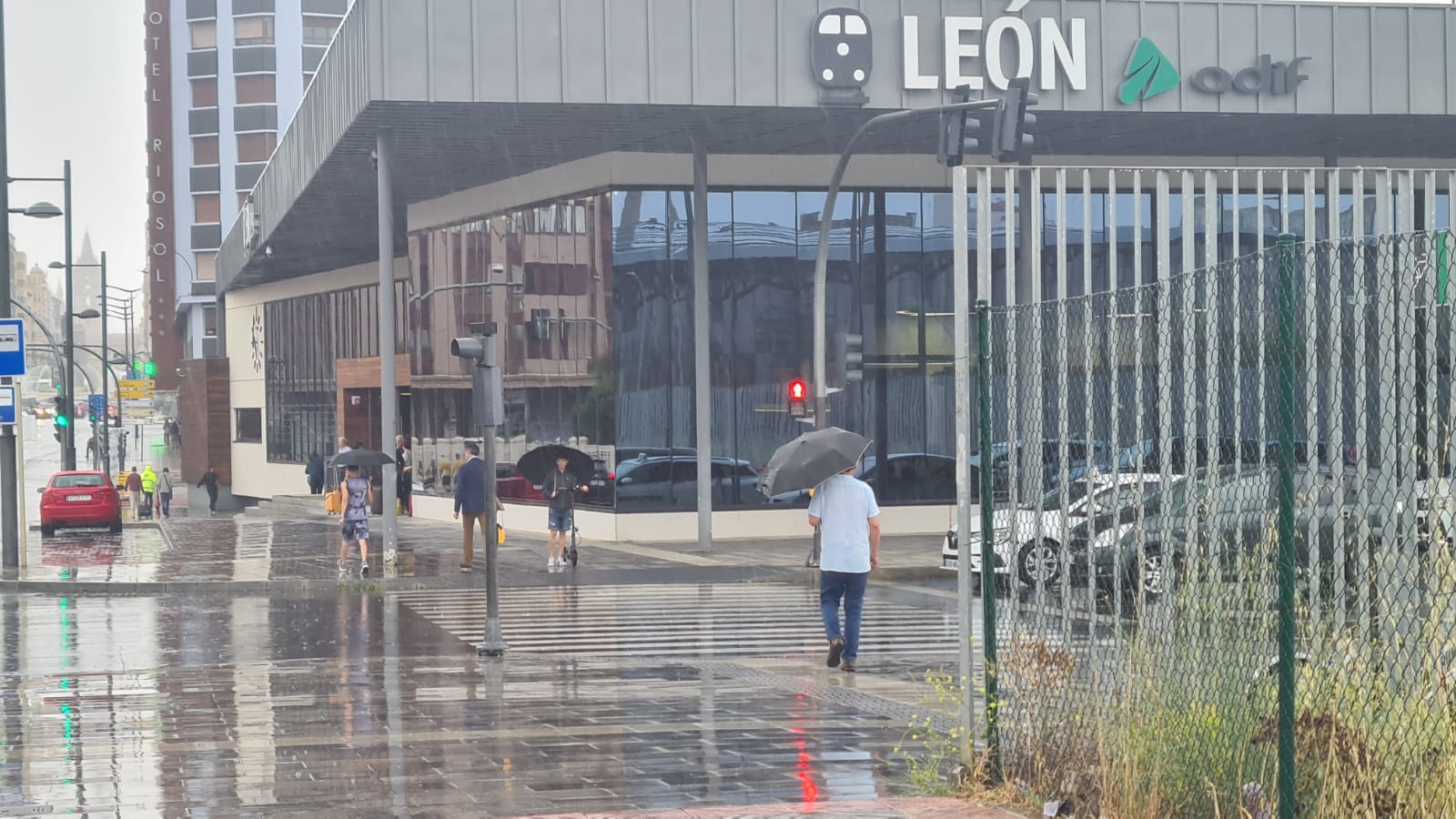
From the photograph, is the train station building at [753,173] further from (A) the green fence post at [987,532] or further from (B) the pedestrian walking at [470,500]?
(A) the green fence post at [987,532]

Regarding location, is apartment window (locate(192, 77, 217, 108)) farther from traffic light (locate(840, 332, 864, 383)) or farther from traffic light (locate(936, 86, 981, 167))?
traffic light (locate(936, 86, 981, 167))

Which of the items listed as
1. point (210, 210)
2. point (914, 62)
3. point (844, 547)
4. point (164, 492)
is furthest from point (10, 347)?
point (210, 210)

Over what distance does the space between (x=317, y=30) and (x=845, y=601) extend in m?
94.1

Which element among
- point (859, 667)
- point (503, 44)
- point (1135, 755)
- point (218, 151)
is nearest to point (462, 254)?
point (503, 44)

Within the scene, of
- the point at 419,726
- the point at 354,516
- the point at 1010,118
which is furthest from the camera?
the point at 354,516

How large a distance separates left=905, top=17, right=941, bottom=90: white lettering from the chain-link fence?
59.7ft

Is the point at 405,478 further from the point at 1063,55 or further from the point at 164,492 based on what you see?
the point at 164,492

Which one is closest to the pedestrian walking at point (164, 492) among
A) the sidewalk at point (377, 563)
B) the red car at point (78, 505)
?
the red car at point (78, 505)

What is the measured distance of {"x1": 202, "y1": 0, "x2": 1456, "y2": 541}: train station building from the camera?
85.9 ft

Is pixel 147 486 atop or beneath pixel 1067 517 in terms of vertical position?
beneath

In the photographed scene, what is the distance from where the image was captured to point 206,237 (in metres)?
103

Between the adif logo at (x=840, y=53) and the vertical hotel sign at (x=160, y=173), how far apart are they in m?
89.7

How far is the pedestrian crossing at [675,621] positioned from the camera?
16078 millimetres

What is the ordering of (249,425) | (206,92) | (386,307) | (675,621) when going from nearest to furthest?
1. (675,621)
2. (386,307)
3. (249,425)
4. (206,92)
